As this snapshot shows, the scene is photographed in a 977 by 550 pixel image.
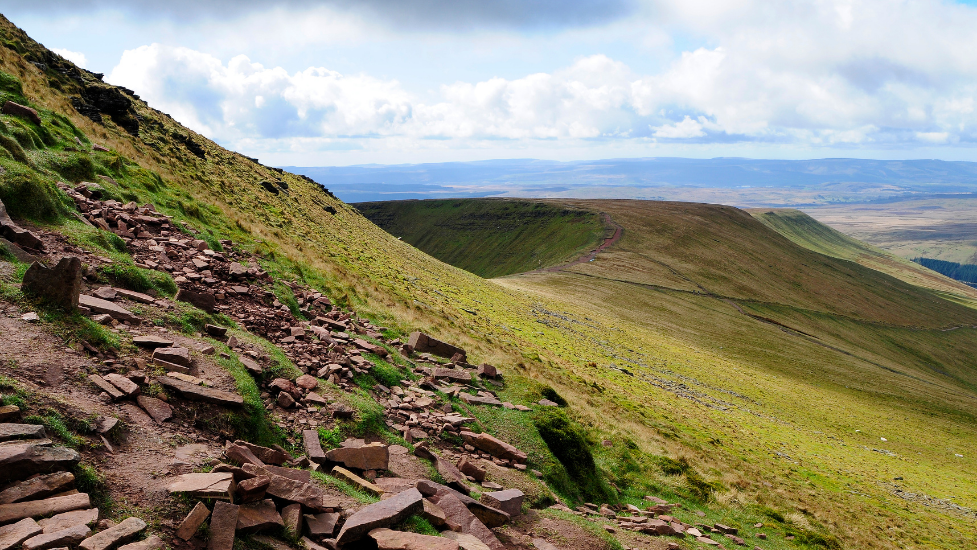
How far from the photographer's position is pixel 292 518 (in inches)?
339

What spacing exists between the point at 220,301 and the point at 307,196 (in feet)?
189

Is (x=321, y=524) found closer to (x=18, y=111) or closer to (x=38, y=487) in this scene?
(x=38, y=487)

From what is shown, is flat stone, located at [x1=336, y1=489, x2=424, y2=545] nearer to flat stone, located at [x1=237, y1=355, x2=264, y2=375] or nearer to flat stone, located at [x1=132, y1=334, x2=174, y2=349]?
flat stone, located at [x1=237, y1=355, x2=264, y2=375]

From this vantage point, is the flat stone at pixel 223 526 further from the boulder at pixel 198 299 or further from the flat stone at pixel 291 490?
the boulder at pixel 198 299

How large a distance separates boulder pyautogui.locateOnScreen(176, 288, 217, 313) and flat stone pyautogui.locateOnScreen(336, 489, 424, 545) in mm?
8549

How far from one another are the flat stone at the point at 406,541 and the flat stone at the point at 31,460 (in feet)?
15.4

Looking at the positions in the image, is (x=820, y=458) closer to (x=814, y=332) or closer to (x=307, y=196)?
(x=307, y=196)

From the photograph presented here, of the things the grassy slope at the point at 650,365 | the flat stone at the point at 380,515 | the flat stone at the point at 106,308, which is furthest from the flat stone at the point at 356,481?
the grassy slope at the point at 650,365

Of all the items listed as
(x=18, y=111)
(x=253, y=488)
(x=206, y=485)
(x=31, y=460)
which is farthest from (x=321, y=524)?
(x=18, y=111)

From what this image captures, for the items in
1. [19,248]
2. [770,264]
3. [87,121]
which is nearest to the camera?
[19,248]

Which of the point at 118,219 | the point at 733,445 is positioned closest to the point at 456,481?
the point at 118,219

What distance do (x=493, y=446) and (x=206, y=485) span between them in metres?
9.35

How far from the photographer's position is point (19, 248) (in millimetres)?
12281

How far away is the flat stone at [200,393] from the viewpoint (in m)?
10.5
